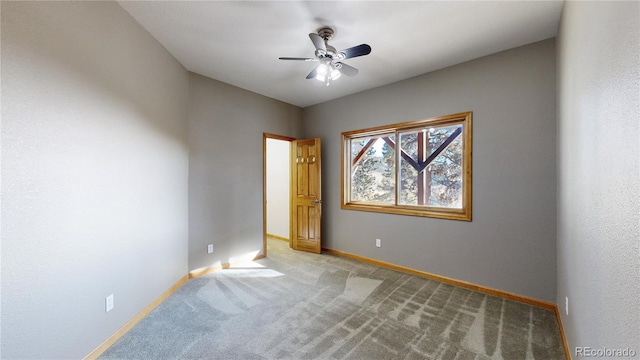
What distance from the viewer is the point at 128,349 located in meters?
1.90

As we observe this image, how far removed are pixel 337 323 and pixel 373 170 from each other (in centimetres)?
246

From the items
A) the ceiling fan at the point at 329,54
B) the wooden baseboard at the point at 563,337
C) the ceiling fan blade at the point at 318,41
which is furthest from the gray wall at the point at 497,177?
the ceiling fan blade at the point at 318,41

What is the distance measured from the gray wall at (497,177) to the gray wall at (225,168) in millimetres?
2072

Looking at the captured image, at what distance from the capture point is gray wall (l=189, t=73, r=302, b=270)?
3.33 meters

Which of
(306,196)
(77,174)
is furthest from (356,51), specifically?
(306,196)

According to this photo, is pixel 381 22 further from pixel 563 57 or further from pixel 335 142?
pixel 335 142

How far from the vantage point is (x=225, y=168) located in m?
3.66

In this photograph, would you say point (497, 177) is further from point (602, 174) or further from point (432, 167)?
point (602, 174)

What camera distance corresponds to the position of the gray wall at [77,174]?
1.32 m

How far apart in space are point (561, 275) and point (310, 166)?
11.3ft

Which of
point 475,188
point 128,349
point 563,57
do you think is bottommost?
point 128,349

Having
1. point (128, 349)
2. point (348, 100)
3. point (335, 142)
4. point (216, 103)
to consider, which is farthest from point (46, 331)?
point (348, 100)

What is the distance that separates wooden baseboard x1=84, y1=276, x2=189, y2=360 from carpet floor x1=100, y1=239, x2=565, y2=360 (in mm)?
42

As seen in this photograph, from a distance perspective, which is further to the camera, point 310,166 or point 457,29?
point 310,166
